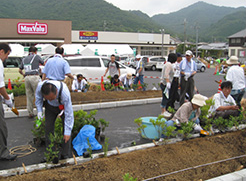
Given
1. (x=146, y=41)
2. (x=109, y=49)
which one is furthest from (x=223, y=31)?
(x=109, y=49)

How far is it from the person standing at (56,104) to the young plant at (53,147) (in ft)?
0.29

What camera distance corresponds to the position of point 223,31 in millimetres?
143750

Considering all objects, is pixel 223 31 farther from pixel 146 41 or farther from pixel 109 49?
pixel 109 49

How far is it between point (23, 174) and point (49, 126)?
837 mm

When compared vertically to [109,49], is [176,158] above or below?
below

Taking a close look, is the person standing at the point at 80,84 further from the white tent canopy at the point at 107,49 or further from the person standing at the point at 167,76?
the white tent canopy at the point at 107,49

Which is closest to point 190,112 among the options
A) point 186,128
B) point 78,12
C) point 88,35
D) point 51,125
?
point 186,128

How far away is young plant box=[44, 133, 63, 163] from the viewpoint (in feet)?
12.6

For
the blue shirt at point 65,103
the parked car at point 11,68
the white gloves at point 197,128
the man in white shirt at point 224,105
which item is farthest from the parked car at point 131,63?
the blue shirt at point 65,103

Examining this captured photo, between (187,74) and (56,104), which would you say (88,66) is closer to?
(187,74)

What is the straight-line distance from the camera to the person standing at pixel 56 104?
11.8 ft

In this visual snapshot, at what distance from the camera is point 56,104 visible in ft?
13.1

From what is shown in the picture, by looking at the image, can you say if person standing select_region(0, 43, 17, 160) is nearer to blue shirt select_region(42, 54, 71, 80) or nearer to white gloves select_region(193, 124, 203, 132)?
blue shirt select_region(42, 54, 71, 80)

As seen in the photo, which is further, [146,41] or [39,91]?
[146,41]
